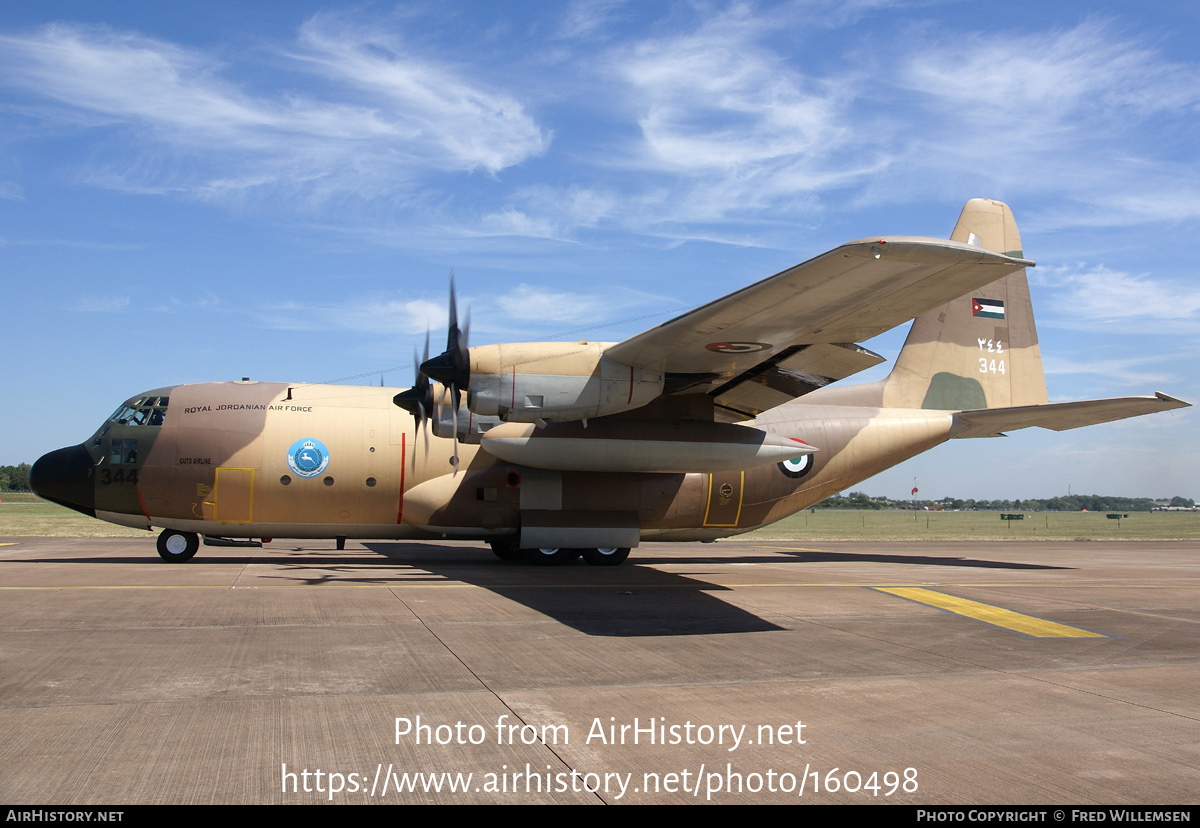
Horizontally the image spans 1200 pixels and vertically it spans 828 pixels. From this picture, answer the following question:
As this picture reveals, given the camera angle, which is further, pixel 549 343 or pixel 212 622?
pixel 549 343

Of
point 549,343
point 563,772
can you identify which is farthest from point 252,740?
point 549,343

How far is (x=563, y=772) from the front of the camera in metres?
4.95

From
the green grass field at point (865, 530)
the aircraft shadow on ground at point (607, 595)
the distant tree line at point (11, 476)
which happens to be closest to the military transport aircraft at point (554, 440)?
the aircraft shadow on ground at point (607, 595)

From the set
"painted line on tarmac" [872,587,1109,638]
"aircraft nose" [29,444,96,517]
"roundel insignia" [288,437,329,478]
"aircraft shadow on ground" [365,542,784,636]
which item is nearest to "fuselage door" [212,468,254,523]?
"roundel insignia" [288,437,329,478]

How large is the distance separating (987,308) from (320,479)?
17.2m

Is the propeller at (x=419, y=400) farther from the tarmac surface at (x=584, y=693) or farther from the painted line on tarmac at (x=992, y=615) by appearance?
the painted line on tarmac at (x=992, y=615)

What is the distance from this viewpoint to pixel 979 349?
70.2ft

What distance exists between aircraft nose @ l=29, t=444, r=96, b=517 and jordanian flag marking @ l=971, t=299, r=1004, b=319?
69.7 feet

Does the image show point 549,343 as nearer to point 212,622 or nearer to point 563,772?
point 212,622

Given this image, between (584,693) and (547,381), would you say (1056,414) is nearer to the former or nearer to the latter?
(547,381)

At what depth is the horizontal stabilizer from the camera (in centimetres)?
1691

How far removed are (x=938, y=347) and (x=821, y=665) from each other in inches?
583

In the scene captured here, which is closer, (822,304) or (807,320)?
(822,304)

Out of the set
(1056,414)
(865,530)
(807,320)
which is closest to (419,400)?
(807,320)
